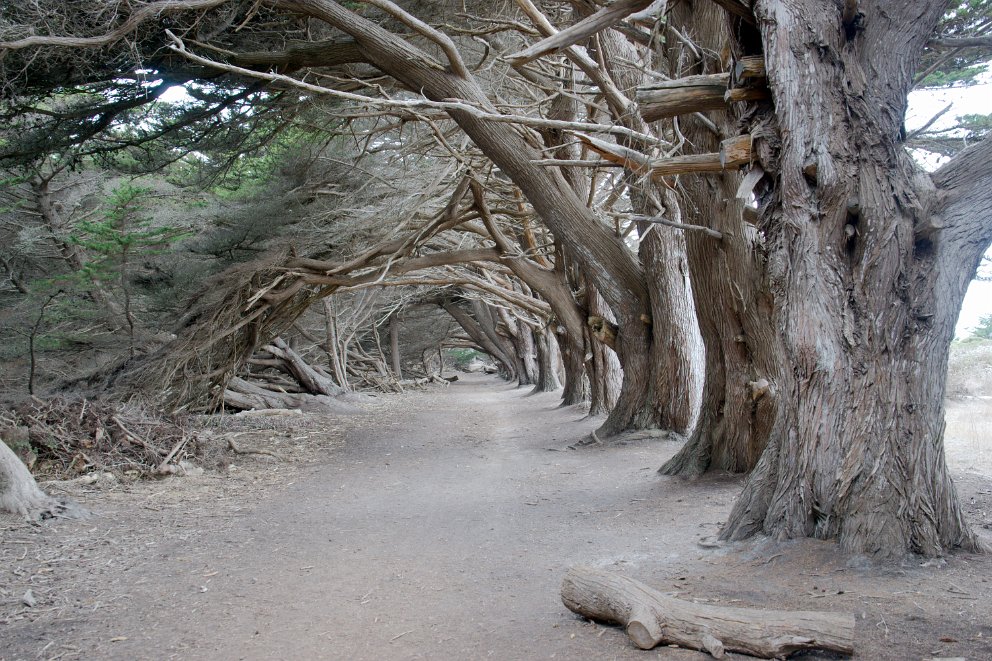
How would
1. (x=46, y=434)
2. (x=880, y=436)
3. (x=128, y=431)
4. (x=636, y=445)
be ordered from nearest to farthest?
(x=880, y=436) < (x=46, y=434) < (x=128, y=431) < (x=636, y=445)

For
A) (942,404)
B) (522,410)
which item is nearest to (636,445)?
(942,404)

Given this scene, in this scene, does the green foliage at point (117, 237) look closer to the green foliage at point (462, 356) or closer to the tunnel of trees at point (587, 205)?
the tunnel of trees at point (587, 205)

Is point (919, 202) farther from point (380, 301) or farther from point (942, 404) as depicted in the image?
point (380, 301)

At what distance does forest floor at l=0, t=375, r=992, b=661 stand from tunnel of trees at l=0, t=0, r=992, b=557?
0.56 m

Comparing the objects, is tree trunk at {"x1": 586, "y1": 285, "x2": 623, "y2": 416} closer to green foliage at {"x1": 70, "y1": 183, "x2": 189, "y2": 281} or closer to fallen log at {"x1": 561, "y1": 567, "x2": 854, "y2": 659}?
green foliage at {"x1": 70, "y1": 183, "x2": 189, "y2": 281}

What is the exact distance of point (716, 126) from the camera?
6.52 m

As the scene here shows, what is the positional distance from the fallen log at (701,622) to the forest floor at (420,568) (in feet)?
0.27

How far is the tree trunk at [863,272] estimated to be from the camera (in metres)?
3.89

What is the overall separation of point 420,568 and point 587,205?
694 cm

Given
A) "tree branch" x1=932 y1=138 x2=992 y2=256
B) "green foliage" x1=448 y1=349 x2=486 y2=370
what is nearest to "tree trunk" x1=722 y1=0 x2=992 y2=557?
"tree branch" x1=932 y1=138 x2=992 y2=256

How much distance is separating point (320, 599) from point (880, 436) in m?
3.32

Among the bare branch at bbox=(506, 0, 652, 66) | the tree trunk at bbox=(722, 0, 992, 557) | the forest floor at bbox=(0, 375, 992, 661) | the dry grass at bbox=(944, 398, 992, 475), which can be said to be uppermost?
the bare branch at bbox=(506, 0, 652, 66)

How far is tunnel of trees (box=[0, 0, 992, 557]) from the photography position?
399 cm

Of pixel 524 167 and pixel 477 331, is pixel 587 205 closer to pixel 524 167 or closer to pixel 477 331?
pixel 524 167
